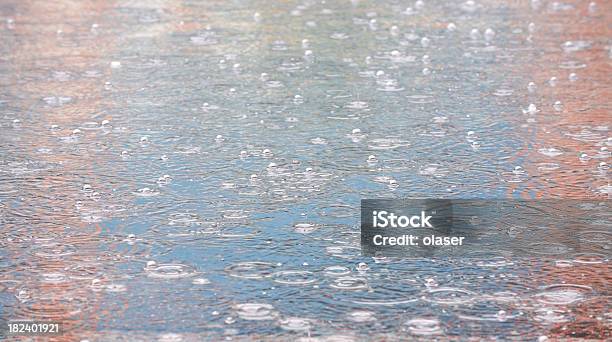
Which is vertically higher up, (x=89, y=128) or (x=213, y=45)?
(x=213, y=45)

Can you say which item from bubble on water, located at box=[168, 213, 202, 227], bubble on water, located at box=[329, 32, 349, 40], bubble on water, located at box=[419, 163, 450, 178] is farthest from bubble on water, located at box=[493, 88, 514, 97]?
bubble on water, located at box=[168, 213, 202, 227]

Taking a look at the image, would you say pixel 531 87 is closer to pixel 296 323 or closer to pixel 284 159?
pixel 284 159

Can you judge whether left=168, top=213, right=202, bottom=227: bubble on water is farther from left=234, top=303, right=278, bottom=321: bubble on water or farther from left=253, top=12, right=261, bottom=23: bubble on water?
left=253, top=12, right=261, bottom=23: bubble on water

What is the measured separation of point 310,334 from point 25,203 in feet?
5.66

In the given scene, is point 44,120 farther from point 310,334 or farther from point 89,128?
point 310,334

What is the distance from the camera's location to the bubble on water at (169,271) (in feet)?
12.8

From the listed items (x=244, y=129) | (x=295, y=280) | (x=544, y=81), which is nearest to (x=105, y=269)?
(x=295, y=280)

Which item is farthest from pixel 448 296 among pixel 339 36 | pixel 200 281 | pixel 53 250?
pixel 339 36

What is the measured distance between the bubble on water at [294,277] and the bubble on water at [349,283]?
74 millimetres

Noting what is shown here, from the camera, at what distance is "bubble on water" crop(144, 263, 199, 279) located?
3916mm

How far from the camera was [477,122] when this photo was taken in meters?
5.89

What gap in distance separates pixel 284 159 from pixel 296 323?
72.3 inches

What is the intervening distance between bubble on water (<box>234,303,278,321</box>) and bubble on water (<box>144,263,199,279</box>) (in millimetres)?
355

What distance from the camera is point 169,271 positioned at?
3.96 meters
